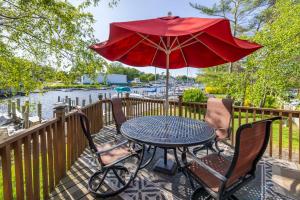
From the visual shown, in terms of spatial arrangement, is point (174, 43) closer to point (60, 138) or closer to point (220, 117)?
point (220, 117)

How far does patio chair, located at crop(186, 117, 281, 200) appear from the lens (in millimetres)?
1559

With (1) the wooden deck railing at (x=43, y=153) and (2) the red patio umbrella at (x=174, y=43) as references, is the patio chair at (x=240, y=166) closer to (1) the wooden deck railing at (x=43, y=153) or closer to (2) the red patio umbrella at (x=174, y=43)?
(2) the red patio umbrella at (x=174, y=43)

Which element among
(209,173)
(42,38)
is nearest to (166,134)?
(209,173)

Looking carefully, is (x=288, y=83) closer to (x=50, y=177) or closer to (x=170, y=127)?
(x=170, y=127)

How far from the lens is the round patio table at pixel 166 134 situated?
86.9 inches

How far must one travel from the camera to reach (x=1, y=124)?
1048cm

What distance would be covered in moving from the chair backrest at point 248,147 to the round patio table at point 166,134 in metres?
0.56

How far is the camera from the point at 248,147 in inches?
64.7

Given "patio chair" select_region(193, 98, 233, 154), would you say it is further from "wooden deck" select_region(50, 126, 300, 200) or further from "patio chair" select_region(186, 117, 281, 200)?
"patio chair" select_region(186, 117, 281, 200)

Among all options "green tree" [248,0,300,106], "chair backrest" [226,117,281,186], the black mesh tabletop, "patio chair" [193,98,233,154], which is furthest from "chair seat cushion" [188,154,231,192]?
"green tree" [248,0,300,106]

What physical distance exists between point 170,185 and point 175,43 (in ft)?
8.81

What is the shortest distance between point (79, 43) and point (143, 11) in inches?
174

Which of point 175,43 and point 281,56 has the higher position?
point 281,56

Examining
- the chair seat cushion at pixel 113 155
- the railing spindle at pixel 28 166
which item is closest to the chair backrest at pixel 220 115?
the chair seat cushion at pixel 113 155
